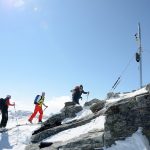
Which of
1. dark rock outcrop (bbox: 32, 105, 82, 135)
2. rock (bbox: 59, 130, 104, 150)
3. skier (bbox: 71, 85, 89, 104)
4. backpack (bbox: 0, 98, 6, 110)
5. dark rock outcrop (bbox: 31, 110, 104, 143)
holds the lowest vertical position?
rock (bbox: 59, 130, 104, 150)

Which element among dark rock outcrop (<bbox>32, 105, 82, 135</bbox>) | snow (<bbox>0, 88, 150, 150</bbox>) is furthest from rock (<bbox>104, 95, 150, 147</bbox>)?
dark rock outcrop (<bbox>32, 105, 82, 135</bbox>)

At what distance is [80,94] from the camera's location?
100ft

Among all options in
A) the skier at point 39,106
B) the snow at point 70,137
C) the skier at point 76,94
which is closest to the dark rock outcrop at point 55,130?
the snow at point 70,137

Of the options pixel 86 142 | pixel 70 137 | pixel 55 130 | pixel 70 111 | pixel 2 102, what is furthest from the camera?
pixel 2 102

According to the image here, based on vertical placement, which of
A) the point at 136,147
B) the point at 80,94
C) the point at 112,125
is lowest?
the point at 136,147

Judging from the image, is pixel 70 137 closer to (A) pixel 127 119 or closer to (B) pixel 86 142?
(B) pixel 86 142

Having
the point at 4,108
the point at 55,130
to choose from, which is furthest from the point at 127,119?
the point at 4,108

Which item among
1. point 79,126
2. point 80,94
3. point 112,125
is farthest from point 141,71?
point 112,125

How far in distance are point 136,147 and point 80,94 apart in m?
15.7

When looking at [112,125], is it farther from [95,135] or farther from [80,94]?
[80,94]

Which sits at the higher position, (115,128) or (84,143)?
(115,128)

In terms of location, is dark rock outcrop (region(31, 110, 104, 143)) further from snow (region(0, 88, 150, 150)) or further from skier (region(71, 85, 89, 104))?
skier (region(71, 85, 89, 104))

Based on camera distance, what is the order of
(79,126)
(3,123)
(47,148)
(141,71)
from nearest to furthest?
(47,148)
(79,126)
(3,123)
(141,71)

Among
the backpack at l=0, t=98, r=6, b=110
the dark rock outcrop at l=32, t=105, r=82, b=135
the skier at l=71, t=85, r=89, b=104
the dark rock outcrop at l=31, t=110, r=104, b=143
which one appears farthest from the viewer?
the skier at l=71, t=85, r=89, b=104
